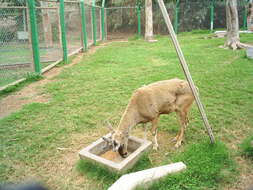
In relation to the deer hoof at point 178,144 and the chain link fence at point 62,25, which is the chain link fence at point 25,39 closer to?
the chain link fence at point 62,25

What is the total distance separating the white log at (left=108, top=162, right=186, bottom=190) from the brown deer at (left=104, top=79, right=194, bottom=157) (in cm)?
63

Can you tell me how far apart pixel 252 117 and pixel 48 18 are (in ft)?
30.5

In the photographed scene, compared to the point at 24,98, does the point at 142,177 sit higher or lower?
lower

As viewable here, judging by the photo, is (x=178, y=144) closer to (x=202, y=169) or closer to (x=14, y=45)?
(x=202, y=169)

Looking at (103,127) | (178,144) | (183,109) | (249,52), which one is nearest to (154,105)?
(183,109)

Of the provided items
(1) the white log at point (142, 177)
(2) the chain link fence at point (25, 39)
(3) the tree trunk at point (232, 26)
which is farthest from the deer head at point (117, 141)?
(3) the tree trunk at point (232, 26)

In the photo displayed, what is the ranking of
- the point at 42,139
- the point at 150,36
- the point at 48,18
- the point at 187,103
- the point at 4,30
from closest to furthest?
the point at 187,103
the point at 42,139
the point at 4,30
the point at 48,18
the point at 150,36

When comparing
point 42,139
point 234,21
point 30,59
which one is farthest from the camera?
point 234,21

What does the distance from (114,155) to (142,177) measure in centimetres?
96

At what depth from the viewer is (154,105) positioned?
4082 millimetres

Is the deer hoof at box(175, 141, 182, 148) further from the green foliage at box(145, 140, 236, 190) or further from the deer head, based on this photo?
the deer head

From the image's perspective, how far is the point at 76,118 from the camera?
214 inches

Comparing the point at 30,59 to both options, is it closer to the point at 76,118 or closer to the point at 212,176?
the point at 76,118

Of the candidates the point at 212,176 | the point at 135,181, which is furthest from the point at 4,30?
the point at 212,176
